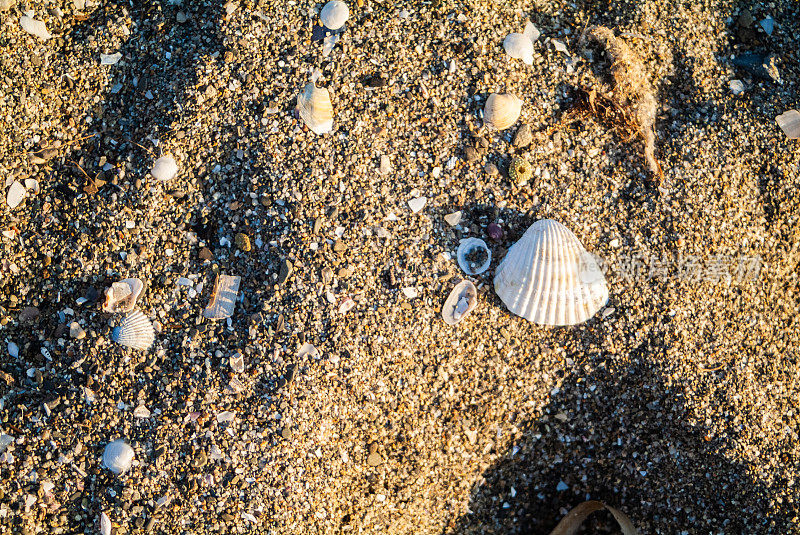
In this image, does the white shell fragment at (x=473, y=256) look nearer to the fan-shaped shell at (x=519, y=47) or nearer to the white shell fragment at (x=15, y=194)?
the fan-shaped shell at (x=519, y=47)

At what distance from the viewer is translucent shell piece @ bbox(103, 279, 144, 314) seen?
2.66 m

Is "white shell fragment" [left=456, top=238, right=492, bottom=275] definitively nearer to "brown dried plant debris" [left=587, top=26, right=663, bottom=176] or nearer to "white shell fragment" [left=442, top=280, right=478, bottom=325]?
"white shell fragment" [left=442, top=280, right=478, bottom=325]

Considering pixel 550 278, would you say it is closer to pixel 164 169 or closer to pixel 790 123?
pixel 790 123

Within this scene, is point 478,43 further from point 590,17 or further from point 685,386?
point 685,386

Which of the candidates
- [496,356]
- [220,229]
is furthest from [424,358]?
[220,229]

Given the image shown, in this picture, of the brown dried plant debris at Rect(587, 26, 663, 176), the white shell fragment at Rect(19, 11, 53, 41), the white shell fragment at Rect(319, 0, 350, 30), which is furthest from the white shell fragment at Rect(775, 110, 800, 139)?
the white shell fragment at Rect(19, 11, 53, 41)

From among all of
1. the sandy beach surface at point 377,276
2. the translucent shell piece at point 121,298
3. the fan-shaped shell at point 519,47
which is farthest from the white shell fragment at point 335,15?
the translucent shell piece at point 121,298

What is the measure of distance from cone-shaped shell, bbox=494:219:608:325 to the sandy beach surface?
0.23ft

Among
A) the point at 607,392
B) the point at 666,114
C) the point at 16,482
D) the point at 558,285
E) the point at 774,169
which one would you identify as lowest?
the point at 16,482

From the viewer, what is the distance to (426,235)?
273 cm

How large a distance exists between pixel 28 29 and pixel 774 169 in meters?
3.79

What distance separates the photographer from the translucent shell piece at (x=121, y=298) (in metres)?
2.66

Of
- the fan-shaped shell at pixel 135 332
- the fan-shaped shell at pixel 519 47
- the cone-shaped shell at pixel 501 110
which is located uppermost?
the fan-shaped shell at pixel 519 47

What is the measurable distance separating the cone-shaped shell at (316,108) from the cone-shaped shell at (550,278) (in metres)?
1.06
